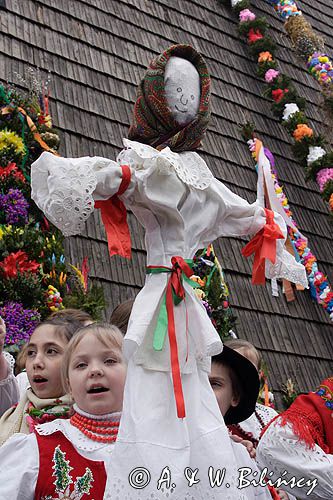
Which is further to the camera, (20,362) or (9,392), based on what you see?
(20,362)

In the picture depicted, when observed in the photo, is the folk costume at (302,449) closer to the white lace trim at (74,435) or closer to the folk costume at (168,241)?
the folk costume at (168,241)

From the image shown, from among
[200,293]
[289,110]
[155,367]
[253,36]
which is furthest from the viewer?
[253,36]

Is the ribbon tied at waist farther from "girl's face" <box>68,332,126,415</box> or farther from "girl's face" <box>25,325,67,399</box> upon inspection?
"girl's face" <box>25,325,67,399</box>

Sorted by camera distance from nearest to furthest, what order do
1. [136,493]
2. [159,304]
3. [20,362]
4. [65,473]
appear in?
[136,493], [65,473], [159,304], [20,362]

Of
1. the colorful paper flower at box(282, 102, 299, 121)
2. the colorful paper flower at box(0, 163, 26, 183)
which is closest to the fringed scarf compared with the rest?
the colorful paper flower at box(0, 163, 26, 183)

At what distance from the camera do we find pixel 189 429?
6.64 feet

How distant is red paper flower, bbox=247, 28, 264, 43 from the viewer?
7559 millimetres

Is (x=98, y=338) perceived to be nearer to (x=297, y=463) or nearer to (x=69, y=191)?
(x=69, y=191)

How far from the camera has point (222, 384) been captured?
8.57 ft

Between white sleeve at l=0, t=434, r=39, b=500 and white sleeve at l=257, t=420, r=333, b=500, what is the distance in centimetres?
70

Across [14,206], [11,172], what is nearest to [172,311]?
[14,206]

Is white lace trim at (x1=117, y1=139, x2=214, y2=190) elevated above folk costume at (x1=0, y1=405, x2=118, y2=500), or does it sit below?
above

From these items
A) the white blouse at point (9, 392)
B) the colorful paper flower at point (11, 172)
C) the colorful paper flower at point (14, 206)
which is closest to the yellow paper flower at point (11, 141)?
the colorful paper flower at point (11, 172)

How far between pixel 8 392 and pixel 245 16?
6.08m
